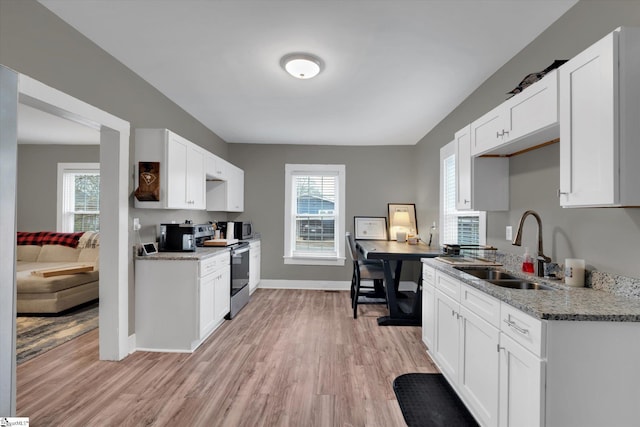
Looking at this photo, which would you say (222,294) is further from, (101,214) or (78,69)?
(78,69)

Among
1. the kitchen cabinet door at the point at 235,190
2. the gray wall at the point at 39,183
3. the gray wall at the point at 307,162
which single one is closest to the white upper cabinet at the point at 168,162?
the kitchen cabinet door at the point at 235,190

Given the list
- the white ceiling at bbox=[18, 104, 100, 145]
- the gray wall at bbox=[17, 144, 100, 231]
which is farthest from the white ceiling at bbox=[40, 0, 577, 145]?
the gray wall at bbox=[17, 144, 100, 231]

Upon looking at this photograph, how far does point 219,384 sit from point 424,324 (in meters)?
1.92

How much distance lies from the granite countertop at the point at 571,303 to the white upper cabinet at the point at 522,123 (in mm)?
908

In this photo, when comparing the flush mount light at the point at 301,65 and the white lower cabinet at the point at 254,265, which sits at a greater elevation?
the flush mount light at the point at 301,65

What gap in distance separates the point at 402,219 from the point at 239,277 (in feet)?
9.40

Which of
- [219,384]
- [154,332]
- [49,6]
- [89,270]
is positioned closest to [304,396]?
[219,384]

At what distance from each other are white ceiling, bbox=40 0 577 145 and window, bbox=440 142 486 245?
2.10 ft

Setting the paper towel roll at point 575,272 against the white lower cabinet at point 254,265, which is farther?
the white lower cabinet at point 254,265

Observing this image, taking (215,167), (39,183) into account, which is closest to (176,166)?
(215,167)

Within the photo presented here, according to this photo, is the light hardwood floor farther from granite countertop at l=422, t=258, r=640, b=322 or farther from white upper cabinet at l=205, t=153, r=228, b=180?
white upper cabinet at l=205, t=153, r=228, b=180

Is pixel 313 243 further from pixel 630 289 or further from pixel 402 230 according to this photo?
pixel 630 289

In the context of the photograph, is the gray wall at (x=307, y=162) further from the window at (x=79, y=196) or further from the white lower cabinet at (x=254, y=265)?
the window at (x=79, y=196)

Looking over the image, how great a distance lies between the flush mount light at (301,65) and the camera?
2.45 meters
